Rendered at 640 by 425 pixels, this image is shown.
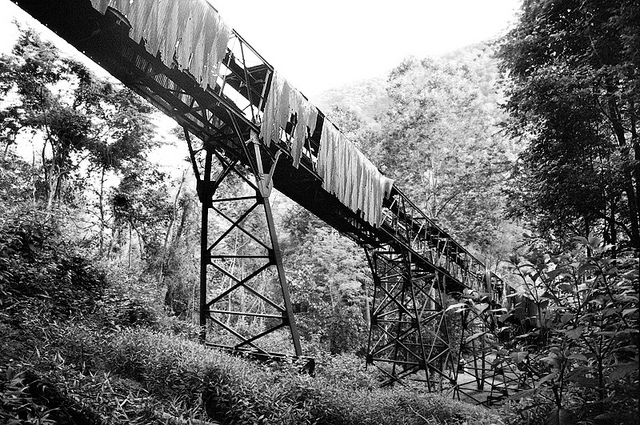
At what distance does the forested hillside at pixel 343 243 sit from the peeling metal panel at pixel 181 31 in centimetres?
399

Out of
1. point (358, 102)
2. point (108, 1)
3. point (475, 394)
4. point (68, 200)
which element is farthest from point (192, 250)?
point (358, 102)

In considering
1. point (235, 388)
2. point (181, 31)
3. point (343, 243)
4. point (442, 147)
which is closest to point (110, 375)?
point (235, 388)

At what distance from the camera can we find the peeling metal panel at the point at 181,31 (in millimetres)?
5469

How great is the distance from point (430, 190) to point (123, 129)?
1489 cm

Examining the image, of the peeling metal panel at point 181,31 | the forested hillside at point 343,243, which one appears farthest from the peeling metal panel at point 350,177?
the forested hillside at point 343,243

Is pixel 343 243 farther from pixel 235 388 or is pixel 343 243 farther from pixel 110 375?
pixel 110 375

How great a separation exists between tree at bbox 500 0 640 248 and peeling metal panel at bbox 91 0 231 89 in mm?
7097

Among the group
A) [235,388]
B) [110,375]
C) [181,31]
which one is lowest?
[235,388]

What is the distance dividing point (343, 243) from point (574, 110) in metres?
11.5

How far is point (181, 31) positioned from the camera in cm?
608

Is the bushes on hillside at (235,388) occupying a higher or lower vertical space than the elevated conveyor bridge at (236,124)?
lower

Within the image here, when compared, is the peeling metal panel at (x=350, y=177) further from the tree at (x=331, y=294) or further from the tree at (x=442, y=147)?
the tree at (x=442, y=147)

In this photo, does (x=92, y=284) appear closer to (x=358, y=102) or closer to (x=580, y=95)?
(x=580, y=95)

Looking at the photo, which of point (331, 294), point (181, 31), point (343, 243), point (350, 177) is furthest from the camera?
point (343, 243)
